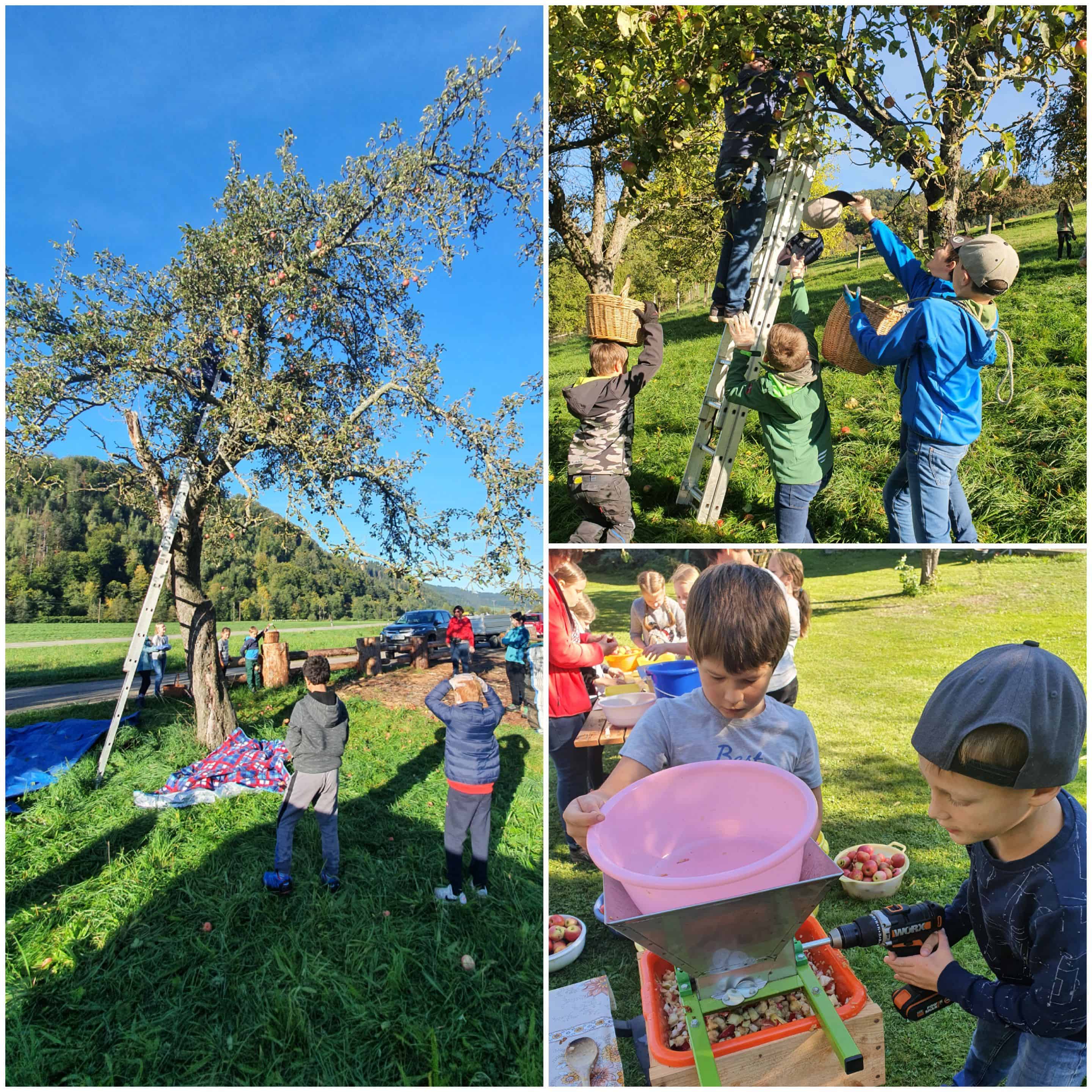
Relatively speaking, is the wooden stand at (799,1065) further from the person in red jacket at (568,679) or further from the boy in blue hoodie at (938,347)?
the boy in blue hoodie at (938,347)

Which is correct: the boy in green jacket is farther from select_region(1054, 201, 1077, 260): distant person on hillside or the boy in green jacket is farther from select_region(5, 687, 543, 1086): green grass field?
select_region(1054, 201, 1077, 260): distant person on hillside

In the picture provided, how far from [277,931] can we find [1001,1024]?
13.2 feet

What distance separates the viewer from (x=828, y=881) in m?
1.52

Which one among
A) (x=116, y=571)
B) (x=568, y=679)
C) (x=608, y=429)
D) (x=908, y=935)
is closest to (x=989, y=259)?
(x=608, y=429)

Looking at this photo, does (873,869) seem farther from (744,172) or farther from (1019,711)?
(744,172)

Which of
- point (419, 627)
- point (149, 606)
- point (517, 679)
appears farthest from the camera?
point (419, 627)

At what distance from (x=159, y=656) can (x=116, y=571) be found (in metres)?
5.84

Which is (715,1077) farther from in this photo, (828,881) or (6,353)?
(6,353)

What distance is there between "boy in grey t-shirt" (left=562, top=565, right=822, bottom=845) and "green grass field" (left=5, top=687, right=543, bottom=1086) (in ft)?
8.28

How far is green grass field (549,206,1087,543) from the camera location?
188 inches

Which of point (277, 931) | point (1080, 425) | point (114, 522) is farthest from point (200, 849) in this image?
point (114, 522)

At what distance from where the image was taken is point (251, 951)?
4348 mm

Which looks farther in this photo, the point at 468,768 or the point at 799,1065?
the point at 468,768

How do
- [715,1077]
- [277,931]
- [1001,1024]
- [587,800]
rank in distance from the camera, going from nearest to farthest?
[715,1077], [587,800], [1001,1024], [277,931]
